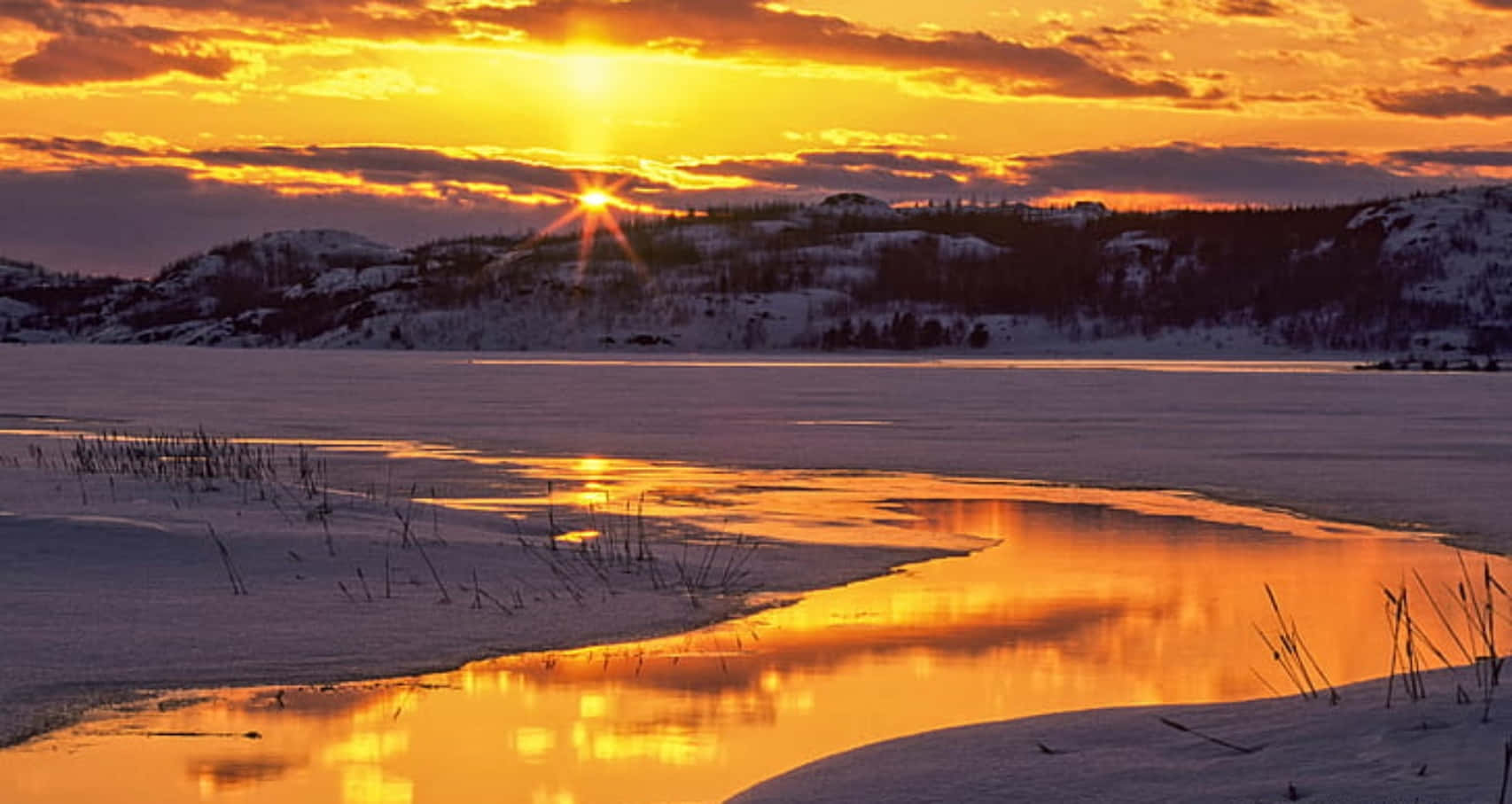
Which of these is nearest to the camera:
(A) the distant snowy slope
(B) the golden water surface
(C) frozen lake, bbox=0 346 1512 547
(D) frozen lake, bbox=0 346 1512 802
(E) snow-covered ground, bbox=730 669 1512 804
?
(E) snow-covered ground, bbox=730 669 1512 804

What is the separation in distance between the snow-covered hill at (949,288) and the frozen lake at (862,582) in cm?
5349

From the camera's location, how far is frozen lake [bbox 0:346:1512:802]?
7.10 meters

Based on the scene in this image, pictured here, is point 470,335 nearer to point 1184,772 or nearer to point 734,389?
point 734,389

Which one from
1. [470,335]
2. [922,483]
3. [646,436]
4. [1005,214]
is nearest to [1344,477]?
[922,483]

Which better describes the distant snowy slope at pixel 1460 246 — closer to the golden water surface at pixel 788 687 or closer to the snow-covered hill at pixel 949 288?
the snow-covered hill at pixel 949 288

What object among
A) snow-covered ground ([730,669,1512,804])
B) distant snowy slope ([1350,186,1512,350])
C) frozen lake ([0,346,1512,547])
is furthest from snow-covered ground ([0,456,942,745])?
distant snowy slope ([1350,186,1512,350])

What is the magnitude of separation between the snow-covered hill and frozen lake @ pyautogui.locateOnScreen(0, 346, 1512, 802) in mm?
53489

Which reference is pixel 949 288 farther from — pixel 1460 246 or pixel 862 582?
pixel 862 582

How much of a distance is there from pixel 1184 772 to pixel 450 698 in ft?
12.1

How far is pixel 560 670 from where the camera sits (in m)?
8.95

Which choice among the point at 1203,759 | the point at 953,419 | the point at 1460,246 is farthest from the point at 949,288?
the point at 1203,759

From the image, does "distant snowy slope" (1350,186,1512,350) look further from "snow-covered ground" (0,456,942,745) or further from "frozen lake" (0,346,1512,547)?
"snow-covered ground" (0,456,942,745)

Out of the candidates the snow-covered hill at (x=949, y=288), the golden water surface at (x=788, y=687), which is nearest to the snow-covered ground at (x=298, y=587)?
the golden water surface at (x=788, y=687)

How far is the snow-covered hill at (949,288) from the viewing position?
86438mm
